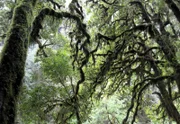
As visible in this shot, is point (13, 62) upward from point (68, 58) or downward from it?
downward

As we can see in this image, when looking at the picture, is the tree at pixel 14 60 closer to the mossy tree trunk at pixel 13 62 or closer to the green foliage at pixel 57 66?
the mossy tree trunk at pixel 13 62

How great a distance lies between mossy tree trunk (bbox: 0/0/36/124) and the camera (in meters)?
2.41

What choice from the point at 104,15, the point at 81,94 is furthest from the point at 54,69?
the point at 104,15

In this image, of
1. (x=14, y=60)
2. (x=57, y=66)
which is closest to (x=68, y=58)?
(x=57, y=66)

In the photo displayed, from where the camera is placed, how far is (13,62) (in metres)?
2.77

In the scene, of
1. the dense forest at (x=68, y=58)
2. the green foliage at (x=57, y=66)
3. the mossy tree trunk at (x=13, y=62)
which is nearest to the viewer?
the mossy tree trunk at (x=13, y=62)

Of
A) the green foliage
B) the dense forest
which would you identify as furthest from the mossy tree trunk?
the green foliage

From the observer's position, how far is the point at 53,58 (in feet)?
18.1

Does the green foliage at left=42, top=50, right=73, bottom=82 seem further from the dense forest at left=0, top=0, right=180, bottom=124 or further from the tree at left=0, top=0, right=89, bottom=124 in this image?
the tree at left=0, top=0, right=89, bottom=124

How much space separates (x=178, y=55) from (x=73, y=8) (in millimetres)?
2951

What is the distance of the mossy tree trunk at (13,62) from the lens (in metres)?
2.41

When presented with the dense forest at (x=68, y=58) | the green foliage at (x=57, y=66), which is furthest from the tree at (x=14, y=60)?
the green foliage at (x=57, y=66)

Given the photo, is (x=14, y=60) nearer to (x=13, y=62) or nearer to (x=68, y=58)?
(x=13, y=62)

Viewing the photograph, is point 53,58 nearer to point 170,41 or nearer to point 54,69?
point 54,69
